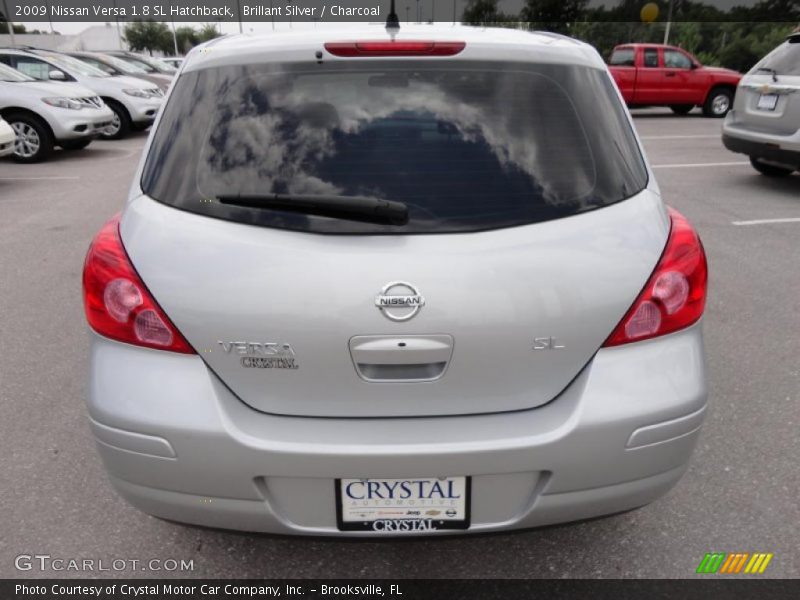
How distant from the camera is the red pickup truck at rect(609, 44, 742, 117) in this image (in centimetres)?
1680

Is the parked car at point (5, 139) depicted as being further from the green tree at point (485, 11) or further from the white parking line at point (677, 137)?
the green tree at point (485, 11)

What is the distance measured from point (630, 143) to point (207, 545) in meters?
1.95

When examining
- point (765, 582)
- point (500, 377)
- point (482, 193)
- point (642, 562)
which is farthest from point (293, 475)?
point (765, 582)

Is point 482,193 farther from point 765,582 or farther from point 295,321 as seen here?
point 765,582

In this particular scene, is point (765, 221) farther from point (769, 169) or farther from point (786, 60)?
point (769, 169)

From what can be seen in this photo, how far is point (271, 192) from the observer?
5.88 ft

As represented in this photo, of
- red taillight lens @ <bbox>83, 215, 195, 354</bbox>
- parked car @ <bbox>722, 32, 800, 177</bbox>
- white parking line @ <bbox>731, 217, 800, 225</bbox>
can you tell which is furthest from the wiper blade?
parked car @ <bbox>722, 32, 800, 177</bbox>

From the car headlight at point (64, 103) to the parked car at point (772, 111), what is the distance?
9.83 meters

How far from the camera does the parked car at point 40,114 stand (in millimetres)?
10539

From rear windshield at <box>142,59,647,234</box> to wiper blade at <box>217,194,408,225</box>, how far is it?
0.7 inches

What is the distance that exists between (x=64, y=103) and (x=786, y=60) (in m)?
10.4

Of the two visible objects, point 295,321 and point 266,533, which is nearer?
point 295,321

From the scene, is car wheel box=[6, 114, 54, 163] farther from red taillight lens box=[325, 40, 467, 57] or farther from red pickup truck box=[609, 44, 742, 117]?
red pickup truck box=[609, 44, 742, 117]

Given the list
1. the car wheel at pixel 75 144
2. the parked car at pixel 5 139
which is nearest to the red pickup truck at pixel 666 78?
the car wheel at pixel 75 144
